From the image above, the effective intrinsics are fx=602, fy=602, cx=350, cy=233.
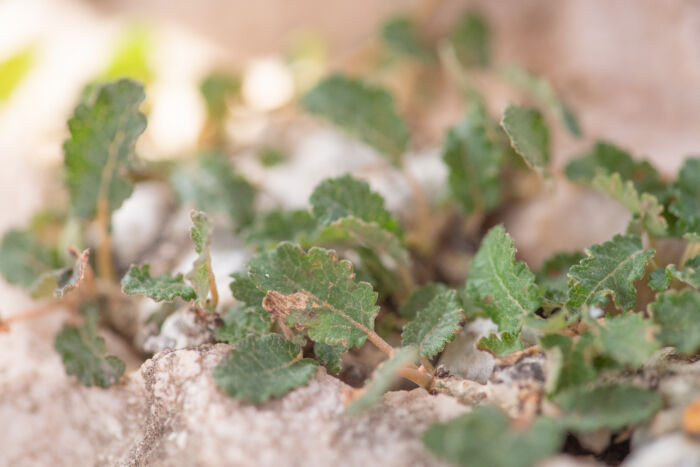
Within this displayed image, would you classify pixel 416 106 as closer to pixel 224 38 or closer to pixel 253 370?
pixel 224 38

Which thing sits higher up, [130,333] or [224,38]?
[224,38]

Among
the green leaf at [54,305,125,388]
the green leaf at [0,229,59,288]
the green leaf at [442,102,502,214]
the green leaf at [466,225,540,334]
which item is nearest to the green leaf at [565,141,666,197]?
the green leaf at [442,102,502,214]

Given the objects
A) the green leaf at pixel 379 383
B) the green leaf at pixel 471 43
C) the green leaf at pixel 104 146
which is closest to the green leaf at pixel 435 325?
the green leaf at pixel 379 383

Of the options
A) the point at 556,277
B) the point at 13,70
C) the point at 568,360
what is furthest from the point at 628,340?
the point at 13,70

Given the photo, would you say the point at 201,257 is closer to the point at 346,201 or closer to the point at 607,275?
the point at 346,201

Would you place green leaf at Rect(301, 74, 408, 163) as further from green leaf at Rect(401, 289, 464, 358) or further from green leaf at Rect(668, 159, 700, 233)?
green leaf at Rect(668, 159, 700, 233)

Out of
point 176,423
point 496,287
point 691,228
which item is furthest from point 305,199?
point 691,228

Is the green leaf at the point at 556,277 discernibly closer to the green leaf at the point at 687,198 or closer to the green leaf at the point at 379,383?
the green leaf at the point at 687,198
